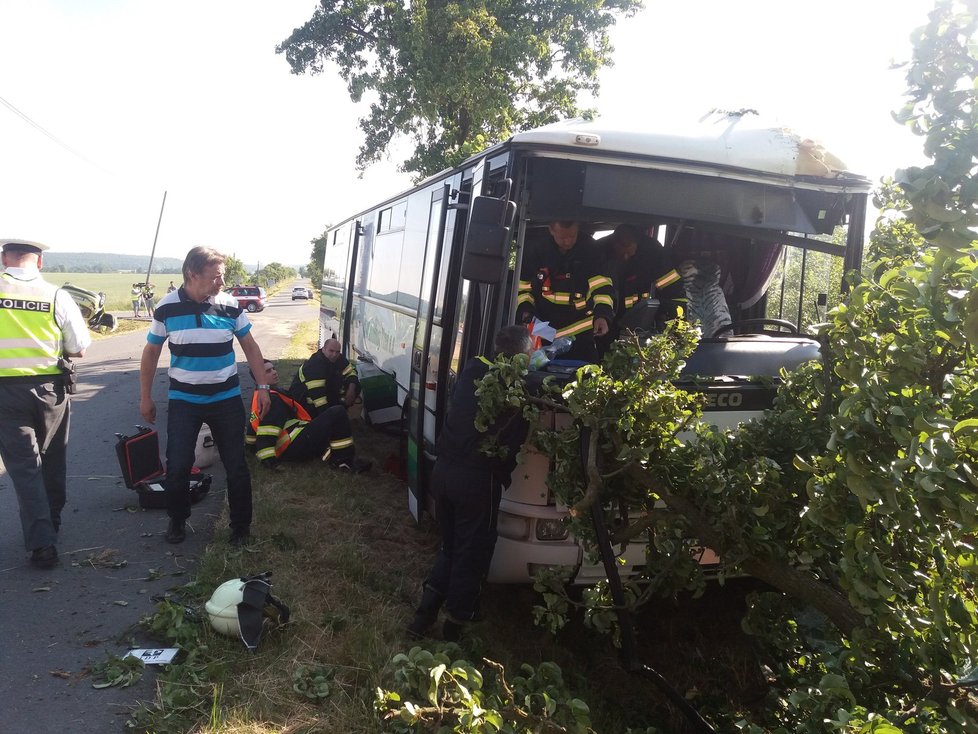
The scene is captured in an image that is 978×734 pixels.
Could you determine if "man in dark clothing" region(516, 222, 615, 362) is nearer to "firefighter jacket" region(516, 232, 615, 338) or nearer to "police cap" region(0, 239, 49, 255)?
"firefighter jacket" region(516, 232, 615, 338)

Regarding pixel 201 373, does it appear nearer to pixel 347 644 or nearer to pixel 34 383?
pixel 34 383

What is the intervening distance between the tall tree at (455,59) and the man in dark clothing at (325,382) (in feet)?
25.6

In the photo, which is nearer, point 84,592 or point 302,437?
point 84,592

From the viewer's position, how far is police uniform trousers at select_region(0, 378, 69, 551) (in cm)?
474

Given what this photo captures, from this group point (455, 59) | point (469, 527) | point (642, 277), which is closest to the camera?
point (469, 527)

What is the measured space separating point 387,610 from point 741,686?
2.03 metres

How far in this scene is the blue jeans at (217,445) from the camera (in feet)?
16.5

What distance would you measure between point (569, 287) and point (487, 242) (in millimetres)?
1230

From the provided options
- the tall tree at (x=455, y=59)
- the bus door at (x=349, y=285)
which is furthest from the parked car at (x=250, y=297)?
the bus door at (x=349, y=285)

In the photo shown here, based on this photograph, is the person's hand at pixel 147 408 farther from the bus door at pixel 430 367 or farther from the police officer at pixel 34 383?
the bus door at pixel 430 367

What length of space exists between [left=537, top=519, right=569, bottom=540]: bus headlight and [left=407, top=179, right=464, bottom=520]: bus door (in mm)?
1136

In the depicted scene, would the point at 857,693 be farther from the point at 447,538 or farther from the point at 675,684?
the point at 447,538

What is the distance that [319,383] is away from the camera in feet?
25.2

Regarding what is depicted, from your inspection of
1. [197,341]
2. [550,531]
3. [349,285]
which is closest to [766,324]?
[550,531]
